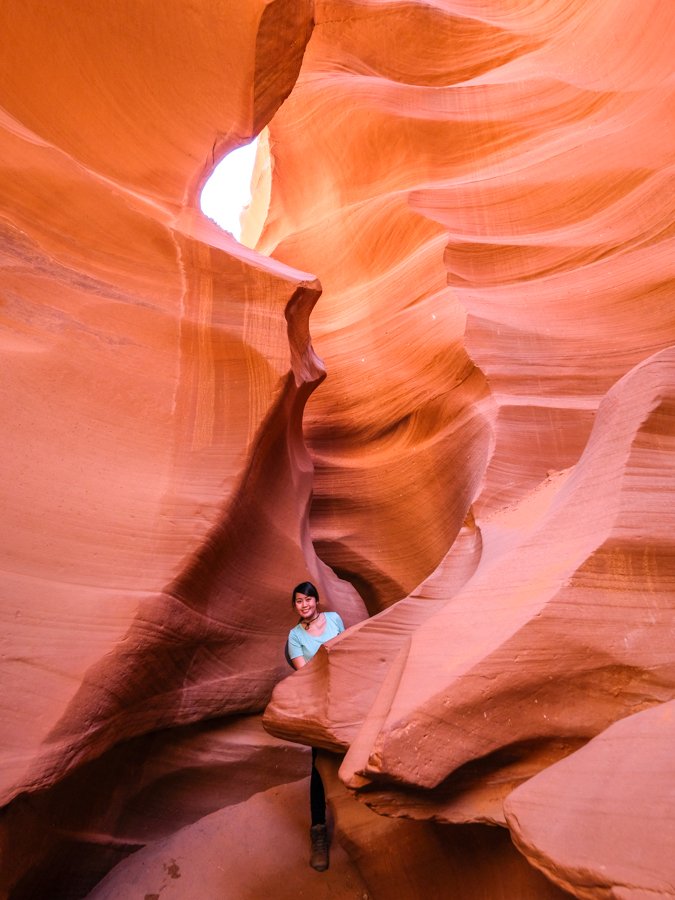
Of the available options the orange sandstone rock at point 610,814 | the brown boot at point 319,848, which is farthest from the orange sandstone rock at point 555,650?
the brown boot at point 319,848

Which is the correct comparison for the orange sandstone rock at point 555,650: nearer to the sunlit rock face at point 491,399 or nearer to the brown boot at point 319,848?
the sunlit rock face at point 491,399

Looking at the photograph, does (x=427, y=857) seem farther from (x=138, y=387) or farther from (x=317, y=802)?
(x=138, y=387)

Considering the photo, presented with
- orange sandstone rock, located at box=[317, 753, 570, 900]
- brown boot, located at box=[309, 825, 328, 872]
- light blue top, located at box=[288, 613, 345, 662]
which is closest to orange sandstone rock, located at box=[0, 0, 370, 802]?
light blue top, located at box=[288, 613, 345, 662]

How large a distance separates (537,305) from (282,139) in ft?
12.9

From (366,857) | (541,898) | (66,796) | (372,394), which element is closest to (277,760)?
(366,857)

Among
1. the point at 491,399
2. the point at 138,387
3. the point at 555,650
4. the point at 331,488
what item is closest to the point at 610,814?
the point at 555,650

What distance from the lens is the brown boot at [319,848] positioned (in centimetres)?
355

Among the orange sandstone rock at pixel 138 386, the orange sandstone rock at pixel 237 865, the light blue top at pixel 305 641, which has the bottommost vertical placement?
the orange sandstone rock at pixel 237 865

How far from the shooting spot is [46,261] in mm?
3723

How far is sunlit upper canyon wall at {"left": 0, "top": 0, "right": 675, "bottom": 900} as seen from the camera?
2506 mm

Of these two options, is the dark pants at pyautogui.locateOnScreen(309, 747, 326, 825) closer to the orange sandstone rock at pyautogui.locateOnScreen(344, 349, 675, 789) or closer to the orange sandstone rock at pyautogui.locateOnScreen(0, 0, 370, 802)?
the orange sandstone rock at pyautogui.locateOnScreen(0, 0, 370, 802)

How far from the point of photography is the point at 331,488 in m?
5.95

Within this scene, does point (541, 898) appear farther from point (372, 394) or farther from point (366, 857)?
point (372, 394)

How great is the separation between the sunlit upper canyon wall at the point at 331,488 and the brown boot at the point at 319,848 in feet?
0.28
